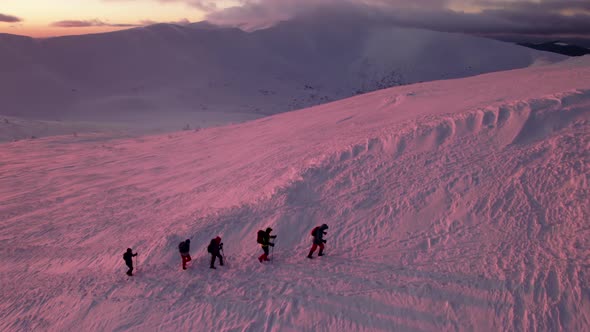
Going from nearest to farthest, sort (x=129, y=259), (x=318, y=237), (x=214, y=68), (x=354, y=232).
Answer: (x=318, y=237), (x=129, y=259), (x=354, y=232), (x=214, y=68)

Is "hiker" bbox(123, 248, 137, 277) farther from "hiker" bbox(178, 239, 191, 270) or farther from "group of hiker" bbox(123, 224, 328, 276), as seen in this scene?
"hiker" bbox(178, 239, 191, 270)

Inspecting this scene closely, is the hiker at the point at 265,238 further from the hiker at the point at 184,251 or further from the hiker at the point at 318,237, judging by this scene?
the hiker at the point at 184,251

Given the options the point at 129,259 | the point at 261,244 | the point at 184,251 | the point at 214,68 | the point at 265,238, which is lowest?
the point at 129,259

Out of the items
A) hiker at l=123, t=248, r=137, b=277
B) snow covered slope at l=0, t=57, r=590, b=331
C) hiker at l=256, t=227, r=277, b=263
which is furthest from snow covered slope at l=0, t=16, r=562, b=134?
hiker at l=256, t=227, r=277, b=263

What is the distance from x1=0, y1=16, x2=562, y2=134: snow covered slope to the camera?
167 ft

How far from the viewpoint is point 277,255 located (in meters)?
8.59

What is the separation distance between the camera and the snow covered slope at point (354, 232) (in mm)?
6664

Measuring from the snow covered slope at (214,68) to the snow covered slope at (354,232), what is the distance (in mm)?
25688

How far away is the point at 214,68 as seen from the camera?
234 feet

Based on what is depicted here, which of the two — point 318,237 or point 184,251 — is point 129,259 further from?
point 318,237

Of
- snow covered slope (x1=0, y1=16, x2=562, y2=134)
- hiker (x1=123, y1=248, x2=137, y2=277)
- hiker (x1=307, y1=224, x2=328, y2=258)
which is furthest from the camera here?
snow covered slope (x1=0, y1=16, x2=562, y2=134)

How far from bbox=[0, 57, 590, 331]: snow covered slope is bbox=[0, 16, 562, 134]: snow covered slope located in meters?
25.7

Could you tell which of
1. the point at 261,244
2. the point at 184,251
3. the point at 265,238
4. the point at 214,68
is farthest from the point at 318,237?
the point at 214,68

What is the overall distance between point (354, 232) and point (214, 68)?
6733 centimetres
